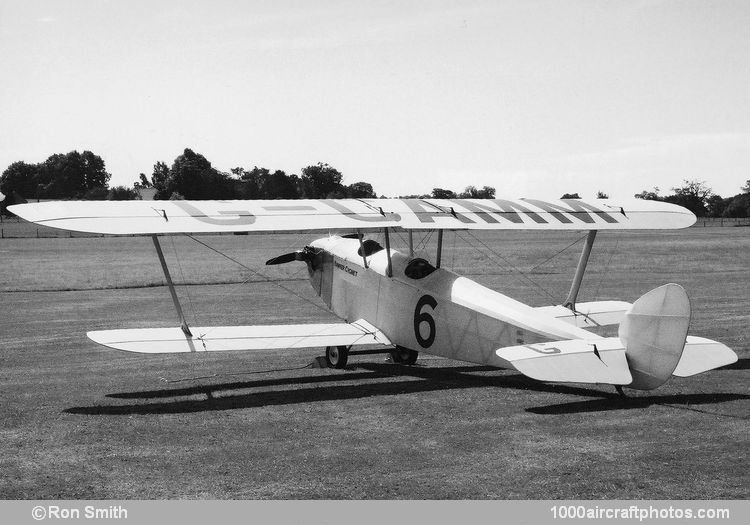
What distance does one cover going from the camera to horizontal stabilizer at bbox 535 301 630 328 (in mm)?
12477

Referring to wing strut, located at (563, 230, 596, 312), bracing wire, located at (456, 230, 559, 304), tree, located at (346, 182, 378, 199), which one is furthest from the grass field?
tree, located at (346, 182, 378, 199)

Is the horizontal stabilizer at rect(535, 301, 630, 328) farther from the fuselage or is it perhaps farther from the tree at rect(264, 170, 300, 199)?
the tree at rect(264, 170, 300, 199)

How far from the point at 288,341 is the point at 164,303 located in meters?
13.0

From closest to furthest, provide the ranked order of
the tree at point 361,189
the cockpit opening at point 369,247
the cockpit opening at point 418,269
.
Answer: the cockpit opening at point 418,269 → the cockpit opening at point 369,247 → the tree at point 361,189

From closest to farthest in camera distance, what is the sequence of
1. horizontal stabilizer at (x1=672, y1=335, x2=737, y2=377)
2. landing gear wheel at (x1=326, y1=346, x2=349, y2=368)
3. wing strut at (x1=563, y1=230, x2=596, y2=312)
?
horizontal stabilizer at (x1=672, y1=335, x2=737, y2=377)
wing strut at (x1=563, y1=230, x2=596, y2=312)
landing gear wheel at (x1=326, y1=346, x2=349, y2=368)

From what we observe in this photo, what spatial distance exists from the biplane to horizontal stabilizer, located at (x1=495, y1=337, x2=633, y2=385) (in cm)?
1

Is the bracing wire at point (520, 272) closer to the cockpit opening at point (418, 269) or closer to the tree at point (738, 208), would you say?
the cockpit opening at point (418, 269)

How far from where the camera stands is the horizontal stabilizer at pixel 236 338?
10.8 meters

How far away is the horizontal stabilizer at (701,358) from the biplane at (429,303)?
13mm

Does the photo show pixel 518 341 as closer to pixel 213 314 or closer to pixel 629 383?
pixel 629 383

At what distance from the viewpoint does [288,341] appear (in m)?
11.5

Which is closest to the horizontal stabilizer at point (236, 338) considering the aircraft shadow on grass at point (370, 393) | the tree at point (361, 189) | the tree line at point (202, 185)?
the aircraft shadow on grass at point (370, 393)
